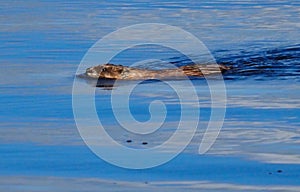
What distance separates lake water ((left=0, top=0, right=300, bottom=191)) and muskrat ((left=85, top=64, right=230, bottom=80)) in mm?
295

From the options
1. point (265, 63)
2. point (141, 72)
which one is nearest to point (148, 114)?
point (141, 72)

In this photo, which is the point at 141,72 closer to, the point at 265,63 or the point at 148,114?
the point at 265,63

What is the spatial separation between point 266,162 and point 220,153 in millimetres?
508

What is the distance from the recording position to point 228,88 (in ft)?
42.6

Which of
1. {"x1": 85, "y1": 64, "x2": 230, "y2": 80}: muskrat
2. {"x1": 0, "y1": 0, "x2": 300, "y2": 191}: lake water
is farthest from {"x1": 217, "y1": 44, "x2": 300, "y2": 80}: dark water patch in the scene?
{"x1": 85, "y1": 64, "x2": 230, "y2": 80}: muskrat

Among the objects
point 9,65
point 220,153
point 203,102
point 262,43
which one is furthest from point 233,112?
point 262,43

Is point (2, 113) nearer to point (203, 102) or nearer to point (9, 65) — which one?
point (203, 102)

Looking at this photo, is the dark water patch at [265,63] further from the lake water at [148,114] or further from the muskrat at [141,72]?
the muskrat at [141,72]

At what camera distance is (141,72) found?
14523mm

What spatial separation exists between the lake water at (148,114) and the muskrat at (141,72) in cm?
29

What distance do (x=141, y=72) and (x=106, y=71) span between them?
0.44 metres

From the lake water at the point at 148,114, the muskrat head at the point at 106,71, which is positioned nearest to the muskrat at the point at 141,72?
the muskrat head at the point at 106,71

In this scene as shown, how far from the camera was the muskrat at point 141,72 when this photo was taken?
14297mm

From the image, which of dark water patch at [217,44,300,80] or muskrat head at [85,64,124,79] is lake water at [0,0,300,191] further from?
muskrat head at [85,64,124,79]
